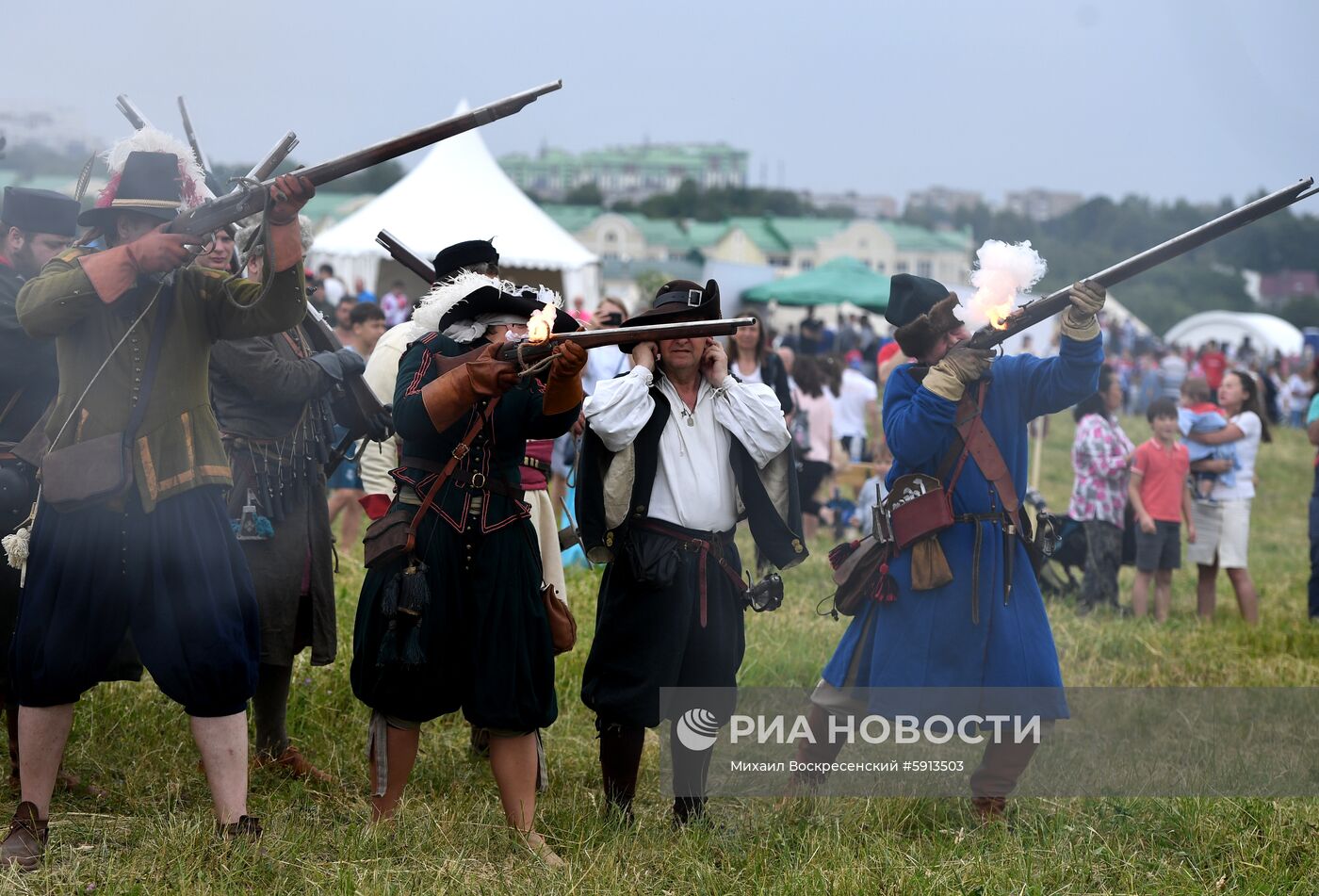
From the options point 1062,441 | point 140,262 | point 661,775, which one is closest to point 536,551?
point 661,775

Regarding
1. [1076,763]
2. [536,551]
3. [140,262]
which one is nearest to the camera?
[140,262]

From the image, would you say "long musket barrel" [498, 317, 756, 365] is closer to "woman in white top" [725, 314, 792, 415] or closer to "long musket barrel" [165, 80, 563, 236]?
"long musket barrel" [165, 80, 563, 236]

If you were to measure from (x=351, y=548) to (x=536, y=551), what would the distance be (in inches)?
202

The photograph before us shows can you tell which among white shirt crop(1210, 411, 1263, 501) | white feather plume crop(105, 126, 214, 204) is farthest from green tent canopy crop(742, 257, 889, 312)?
white feather plume crop(105, 126, 214, 204)

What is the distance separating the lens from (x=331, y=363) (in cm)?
495

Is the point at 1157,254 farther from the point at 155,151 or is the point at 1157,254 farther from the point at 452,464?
the point at 155,151

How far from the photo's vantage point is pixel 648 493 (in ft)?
14.8

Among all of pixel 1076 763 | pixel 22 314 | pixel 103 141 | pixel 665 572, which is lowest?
pixel 1076 763

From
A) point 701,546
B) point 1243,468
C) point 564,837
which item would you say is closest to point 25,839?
point 564,837

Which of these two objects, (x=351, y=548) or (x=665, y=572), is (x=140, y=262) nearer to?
(x=665, y=572)

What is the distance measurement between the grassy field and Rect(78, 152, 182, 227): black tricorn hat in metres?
1.79

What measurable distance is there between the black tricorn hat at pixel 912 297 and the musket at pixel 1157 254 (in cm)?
24

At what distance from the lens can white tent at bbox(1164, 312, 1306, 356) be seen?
48.8 metres

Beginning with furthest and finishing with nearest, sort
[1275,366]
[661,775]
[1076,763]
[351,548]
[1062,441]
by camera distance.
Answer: [1275,366] < [1062,441] < [351,548] < [1076,763] < [661,775]
